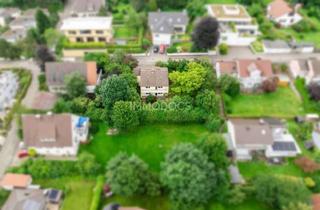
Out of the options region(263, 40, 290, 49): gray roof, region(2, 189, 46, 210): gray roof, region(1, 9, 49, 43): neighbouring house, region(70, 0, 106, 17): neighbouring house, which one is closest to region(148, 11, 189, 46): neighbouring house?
region(70, 0, 106, 17): neighbouring house

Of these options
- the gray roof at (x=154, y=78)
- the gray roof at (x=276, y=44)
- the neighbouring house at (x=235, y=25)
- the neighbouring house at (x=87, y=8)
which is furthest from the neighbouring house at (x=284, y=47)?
the gray roof at (x=154, y=78)

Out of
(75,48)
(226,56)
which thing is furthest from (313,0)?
(75,48)

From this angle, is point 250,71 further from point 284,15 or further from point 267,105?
point 284,15

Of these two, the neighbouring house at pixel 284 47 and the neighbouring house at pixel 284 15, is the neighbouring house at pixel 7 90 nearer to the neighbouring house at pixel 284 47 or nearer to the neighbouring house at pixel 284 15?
the neighbouring house at pixel 284 47

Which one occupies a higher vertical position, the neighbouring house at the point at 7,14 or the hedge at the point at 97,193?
the neighbouring house at the point at 7,14

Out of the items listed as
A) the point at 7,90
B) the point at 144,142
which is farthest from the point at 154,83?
the point at 7,90

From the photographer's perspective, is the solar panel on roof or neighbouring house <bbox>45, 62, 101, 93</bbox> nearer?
the solar panel on roof

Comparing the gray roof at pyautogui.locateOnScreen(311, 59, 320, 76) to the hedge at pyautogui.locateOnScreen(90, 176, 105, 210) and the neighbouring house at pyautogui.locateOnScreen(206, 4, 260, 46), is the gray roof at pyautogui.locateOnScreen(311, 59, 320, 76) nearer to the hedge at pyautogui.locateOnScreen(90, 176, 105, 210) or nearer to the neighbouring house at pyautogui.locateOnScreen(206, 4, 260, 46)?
the neighbouring house at pyautogui.locateOnScreen(206, 4, 260, 46)
